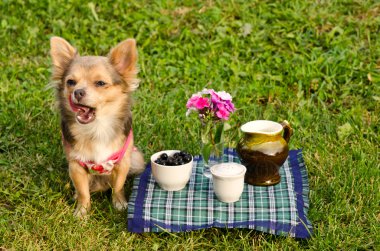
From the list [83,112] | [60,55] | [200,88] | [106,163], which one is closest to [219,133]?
[106,163]

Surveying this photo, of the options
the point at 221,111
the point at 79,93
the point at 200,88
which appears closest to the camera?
the point at 79,93

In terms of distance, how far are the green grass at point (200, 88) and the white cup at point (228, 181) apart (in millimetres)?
252

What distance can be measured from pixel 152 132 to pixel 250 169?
1.38m

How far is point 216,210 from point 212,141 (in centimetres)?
51

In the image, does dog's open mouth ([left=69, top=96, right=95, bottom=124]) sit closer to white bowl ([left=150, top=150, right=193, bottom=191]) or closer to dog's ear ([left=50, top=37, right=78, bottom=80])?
dog's ear ([left=50, top=37, right=78, bottom=80])

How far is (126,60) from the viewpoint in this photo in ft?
12.2

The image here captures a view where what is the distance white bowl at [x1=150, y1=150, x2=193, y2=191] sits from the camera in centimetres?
358

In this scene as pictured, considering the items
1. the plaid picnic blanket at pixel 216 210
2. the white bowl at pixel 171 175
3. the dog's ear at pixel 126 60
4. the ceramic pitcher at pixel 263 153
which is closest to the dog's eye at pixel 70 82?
the dog's ear at pixel 126 60

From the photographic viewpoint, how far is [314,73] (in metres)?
5.48

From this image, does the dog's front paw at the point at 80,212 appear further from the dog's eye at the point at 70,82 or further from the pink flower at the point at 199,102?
the pink flower at the point at 199,102

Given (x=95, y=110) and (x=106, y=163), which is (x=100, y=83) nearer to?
(x=95, y=110)

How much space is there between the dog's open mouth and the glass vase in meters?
0.74

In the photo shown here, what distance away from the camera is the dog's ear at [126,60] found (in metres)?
3.66

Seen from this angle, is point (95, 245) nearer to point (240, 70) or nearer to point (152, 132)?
point (152, 132)
